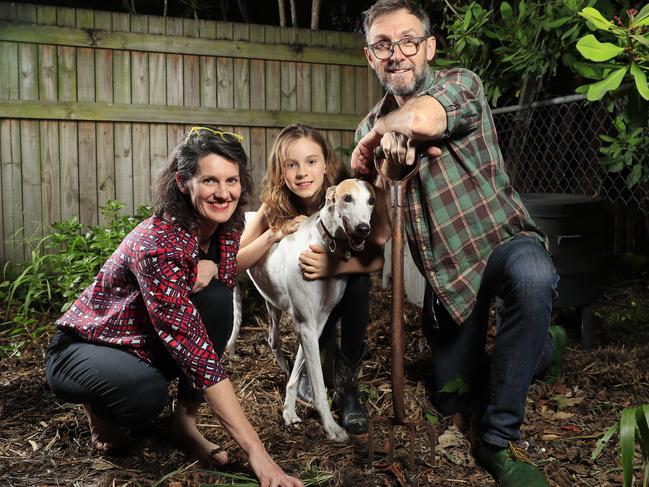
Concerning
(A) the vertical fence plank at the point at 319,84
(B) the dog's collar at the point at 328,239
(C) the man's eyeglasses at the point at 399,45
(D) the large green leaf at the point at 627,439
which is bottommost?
(D) the large green leaf at the point at 627,439

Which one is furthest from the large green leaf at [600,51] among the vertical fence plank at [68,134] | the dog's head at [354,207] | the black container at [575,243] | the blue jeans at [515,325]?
the vertical fence plank at [68,134]

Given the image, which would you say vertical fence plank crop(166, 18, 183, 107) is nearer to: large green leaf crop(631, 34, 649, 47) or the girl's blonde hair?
the girl's blonde hair

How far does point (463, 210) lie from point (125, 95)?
3.68 meters

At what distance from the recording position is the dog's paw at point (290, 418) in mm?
2883

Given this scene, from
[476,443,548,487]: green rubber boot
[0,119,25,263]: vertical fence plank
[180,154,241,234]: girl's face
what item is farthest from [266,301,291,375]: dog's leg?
[0,119,25,263]: vertical fence plank

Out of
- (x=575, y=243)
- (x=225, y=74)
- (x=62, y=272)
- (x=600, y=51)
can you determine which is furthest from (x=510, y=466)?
(x=225, y=74)

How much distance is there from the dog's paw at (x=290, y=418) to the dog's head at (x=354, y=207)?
87 centimetres

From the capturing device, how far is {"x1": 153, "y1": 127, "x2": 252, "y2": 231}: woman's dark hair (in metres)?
2.35

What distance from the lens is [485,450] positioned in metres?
2.48

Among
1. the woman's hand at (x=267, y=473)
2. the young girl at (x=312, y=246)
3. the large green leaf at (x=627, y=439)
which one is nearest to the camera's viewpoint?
the large green leaf at (x=627, y=439)

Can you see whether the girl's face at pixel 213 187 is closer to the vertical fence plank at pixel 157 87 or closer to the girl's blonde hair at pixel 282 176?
the girl's blonde hair at pixel 282 176

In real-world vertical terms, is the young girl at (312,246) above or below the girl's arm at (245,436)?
above

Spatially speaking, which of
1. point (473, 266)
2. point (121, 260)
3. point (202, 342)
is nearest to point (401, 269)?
point (473, 266)

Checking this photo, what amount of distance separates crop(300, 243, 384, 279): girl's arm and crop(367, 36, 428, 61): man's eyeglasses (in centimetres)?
80
